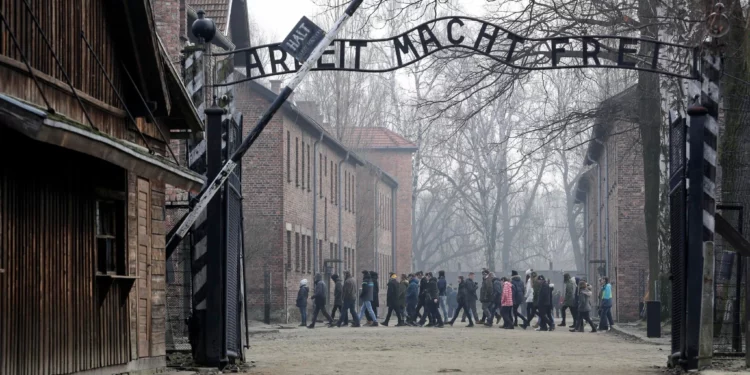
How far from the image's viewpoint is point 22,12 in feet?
37.2

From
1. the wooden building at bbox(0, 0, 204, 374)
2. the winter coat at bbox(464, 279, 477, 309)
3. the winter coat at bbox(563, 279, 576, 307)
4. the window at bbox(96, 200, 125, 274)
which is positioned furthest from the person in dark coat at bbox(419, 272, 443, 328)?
the window at bbox(96, 200, 125, 274)

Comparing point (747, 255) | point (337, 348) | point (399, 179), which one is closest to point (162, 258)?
point (747, 255)

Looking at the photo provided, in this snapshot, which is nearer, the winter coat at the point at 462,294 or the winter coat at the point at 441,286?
the winter coat at the point at 462,294

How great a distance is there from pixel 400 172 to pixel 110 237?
229 feet

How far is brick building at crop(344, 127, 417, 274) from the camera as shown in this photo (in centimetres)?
8175

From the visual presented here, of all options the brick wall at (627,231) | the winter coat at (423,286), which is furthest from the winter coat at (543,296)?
the brick wall at (627,231)

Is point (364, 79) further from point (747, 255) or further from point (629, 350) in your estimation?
point (747, 255)

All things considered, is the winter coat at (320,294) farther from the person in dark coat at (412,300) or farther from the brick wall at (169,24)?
the brick wall at (169,24)

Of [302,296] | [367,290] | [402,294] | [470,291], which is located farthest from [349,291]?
[470,291]

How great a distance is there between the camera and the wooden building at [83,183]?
1095 cm

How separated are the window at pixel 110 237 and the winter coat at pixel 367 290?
2812cm

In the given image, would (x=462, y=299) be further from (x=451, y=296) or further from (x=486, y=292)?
(x=451, y=296)

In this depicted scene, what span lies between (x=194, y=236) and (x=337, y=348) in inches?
370

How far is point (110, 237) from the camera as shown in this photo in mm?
14508
